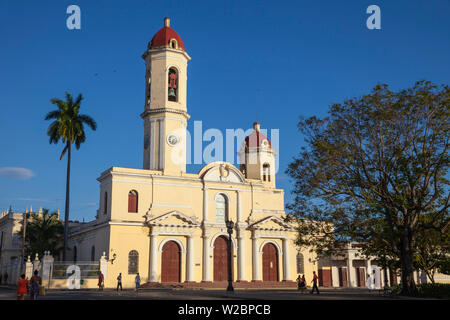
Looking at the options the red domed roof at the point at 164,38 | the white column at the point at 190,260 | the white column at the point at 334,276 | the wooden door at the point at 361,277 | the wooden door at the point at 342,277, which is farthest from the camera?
the wooden door at the point at 361,277

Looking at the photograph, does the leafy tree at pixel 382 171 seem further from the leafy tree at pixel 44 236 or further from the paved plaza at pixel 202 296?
the leafy tree at pixel 44 236

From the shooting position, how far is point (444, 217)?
83.7 ft

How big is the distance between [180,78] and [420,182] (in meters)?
25.1

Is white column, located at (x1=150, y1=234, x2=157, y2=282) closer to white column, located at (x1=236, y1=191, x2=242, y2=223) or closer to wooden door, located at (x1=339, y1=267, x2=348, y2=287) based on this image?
white column, located at (x1=236, y1=191, x2=242, y2=223)

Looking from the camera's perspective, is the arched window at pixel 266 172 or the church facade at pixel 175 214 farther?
the arched window at pixel 266 172

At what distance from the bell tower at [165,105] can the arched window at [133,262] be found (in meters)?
7.44

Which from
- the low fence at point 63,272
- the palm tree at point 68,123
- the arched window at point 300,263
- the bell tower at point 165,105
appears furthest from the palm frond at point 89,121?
the arched window at point 300,263

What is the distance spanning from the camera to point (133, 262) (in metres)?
38.2

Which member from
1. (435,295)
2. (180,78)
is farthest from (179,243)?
(435,295)

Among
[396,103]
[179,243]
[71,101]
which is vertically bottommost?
[179,243]

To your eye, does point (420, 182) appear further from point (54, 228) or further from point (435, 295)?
point (54, 228)

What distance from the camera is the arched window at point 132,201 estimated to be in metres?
39.4

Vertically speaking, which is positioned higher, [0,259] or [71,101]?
[71,101]

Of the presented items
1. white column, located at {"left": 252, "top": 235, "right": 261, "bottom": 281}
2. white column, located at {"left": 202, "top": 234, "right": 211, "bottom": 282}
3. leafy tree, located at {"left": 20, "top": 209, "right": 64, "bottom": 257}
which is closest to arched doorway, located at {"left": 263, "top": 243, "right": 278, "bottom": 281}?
white column, located at {"left": 252, "top": 235, "right": 261, "bottom": 281}
